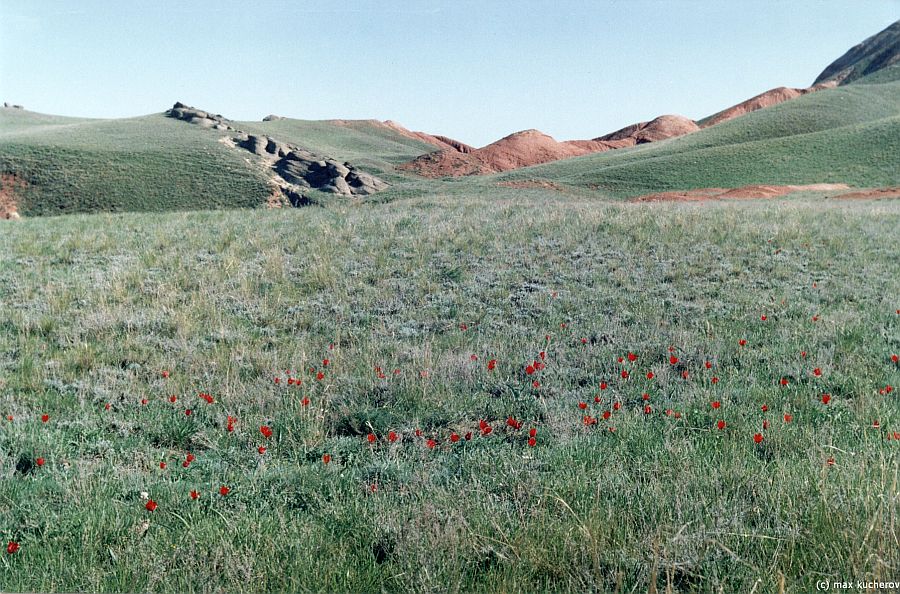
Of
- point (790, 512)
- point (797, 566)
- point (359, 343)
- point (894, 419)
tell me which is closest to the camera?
point (797, 566)

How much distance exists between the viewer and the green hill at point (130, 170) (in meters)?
53.0

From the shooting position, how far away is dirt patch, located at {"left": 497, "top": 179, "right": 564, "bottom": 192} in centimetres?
4994

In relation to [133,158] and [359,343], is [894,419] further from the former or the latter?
[133,158]

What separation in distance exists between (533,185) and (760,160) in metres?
24.8

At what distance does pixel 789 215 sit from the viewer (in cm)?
1553

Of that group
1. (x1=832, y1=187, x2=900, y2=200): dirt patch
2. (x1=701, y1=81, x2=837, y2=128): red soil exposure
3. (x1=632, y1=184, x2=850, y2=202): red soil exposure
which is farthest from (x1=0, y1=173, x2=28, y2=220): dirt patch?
(x1=701, y1=81, x2=837, y2=128): red soil exposure

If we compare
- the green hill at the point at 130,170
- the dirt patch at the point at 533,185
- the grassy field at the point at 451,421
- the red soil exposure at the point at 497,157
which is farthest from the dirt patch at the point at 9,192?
the grassy field at the point at 451,421

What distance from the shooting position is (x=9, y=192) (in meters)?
52.7

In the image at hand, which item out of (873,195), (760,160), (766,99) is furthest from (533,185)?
(766,99)

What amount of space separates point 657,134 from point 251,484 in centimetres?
12700

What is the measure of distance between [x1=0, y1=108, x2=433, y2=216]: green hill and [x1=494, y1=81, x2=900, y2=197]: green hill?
Result: 25.7 meters

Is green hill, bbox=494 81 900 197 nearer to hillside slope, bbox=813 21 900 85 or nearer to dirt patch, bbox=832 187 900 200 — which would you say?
dirt patch, bbox=832 187 900 200

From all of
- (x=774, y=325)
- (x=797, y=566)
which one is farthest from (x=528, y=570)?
(x=774, y=325)

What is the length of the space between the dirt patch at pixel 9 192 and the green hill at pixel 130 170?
0.36 metres
